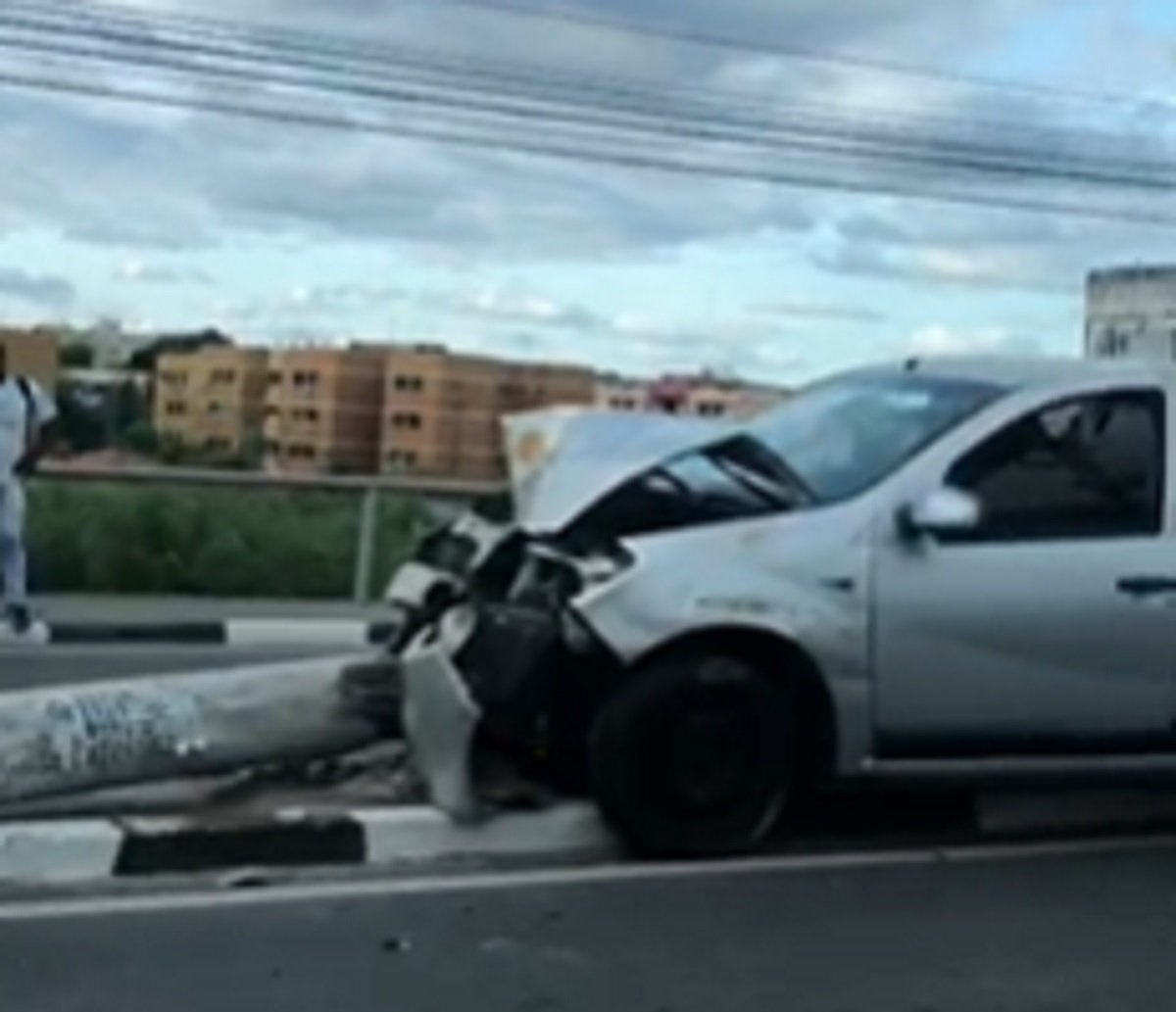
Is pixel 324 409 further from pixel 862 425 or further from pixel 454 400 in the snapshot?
pixel 862 425

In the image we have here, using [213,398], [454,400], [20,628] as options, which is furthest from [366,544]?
[213,398]

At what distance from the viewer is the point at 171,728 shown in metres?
7.16

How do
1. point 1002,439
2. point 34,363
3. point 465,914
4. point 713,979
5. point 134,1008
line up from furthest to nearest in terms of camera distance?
point 34,363, point 1002,439, point 465,914, point 713,979, point 134,1008

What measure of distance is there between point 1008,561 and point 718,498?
36.6 inches

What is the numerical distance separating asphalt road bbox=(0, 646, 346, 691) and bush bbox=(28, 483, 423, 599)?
1528 millimetres

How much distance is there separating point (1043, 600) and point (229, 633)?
7309mm

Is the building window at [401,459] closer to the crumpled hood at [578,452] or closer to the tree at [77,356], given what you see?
the tree at [77,356]

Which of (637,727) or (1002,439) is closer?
(637,727)

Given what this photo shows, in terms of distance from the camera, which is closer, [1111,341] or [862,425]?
[862,425]

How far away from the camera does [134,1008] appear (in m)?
5.25

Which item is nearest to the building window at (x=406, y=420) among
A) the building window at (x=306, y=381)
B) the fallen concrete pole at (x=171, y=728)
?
the building window at (x=306, y=381)

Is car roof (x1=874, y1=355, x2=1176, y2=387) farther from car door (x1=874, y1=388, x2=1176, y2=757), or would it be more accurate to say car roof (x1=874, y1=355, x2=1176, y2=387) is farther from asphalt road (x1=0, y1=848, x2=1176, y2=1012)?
asphalt road (x1=0, y1=848, x2=1176, y2=1012)

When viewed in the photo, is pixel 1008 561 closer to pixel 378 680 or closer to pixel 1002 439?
pixel 1002 439

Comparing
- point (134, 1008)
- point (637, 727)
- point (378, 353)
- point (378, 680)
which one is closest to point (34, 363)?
point (378, 353)
